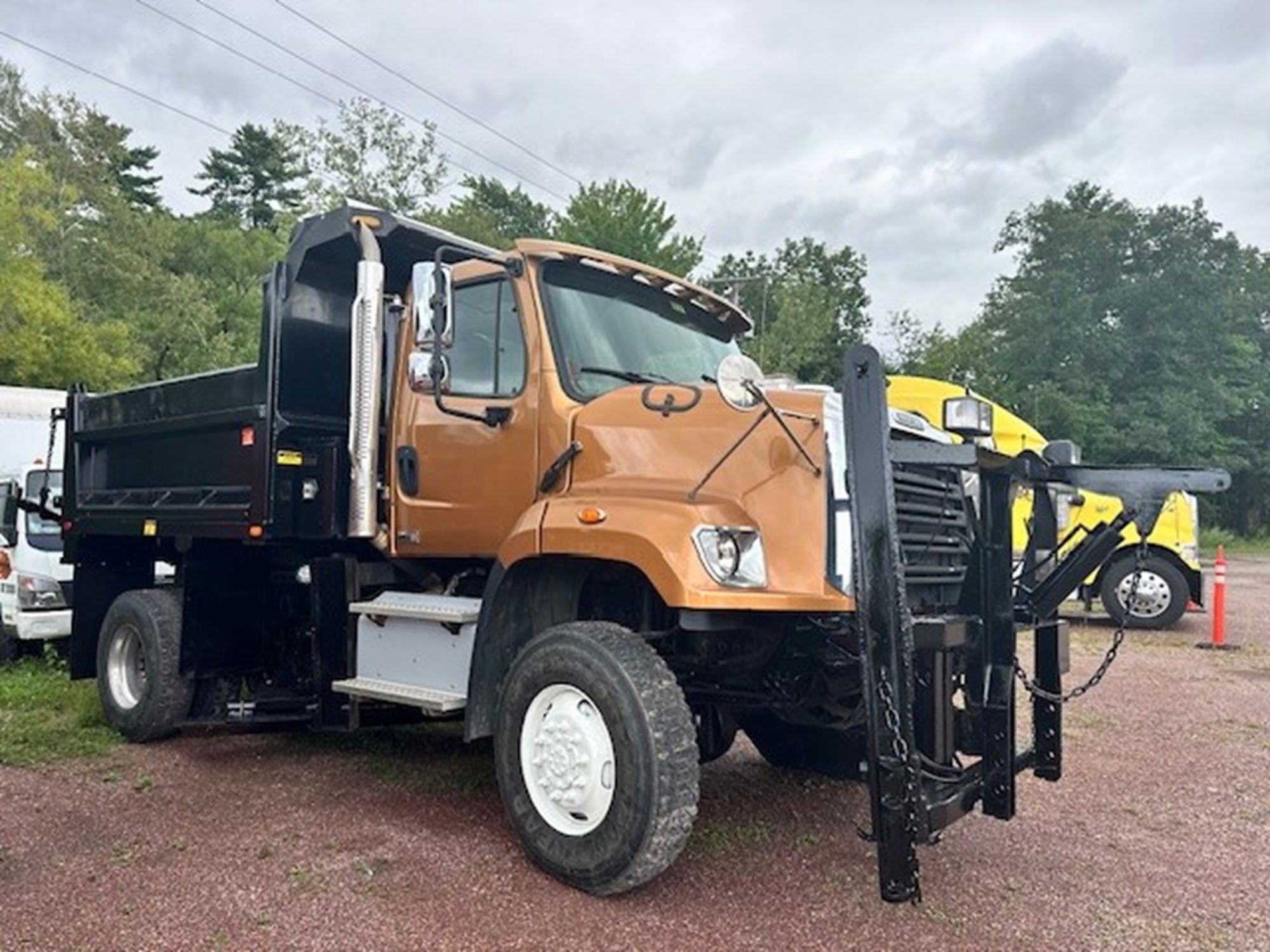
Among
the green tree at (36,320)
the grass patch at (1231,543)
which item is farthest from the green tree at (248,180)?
the grass patch at (1231,543)

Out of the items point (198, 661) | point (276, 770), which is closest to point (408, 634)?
point (276, 770)

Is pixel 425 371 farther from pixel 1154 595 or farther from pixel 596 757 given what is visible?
pixel 1154 595

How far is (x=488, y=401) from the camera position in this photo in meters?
4.73

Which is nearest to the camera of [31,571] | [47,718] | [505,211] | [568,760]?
[568,760]

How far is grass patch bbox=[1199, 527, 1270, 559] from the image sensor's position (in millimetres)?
35688

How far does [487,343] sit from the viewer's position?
15.8 ft

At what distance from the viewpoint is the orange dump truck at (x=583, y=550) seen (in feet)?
12.2

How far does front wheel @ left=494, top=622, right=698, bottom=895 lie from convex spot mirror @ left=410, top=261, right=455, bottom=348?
4.24 feet

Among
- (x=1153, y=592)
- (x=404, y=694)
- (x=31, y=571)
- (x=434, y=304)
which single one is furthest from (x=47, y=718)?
(x=1153, y=592)

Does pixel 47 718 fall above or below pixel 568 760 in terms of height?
below

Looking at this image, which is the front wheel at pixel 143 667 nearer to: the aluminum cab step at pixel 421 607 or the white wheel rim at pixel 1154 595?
the aluminum cab step at pixel 421 607

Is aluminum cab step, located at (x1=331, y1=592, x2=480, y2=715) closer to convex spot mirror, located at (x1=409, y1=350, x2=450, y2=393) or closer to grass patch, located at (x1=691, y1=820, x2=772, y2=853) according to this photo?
convex spot mirror, located at (x1=409, y1=350, x2=450, y2=393)

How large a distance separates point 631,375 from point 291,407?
74.3 inches

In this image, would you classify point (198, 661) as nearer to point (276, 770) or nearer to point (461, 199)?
point (276, 770)
